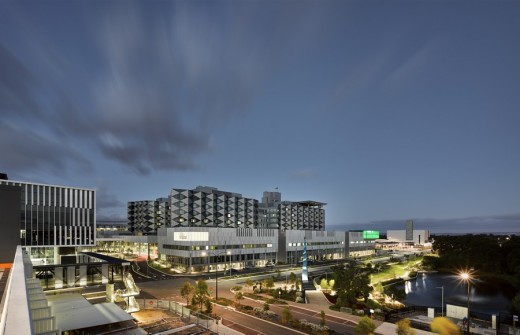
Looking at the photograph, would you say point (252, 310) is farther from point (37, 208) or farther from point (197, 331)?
point (37, 208)

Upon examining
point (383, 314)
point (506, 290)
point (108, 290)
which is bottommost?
point (506, 290)

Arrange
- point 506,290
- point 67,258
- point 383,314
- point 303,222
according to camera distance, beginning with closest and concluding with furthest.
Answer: point 383,314, point 67,258, point 506,290, point 303,222

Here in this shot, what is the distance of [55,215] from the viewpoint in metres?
60.0

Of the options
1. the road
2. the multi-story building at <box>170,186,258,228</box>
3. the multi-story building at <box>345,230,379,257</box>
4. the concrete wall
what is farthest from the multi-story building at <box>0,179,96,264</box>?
the multi-story building at <box>345,230,379,257</box>

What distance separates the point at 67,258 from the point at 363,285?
45.8 metres

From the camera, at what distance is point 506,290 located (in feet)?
257

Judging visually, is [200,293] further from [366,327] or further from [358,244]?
[358,244]

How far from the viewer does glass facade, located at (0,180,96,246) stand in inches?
2222

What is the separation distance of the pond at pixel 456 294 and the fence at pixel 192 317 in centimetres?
3656

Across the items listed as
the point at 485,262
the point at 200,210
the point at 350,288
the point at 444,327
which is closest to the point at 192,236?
the point at 350,288

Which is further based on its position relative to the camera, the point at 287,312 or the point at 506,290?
the point at 506,290

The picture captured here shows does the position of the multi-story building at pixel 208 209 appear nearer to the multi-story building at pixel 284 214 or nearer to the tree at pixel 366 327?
the multi-story building at pixel 284 214

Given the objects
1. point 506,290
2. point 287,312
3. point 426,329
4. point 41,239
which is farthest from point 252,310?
point 506,290

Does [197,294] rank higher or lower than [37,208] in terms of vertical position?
lower
